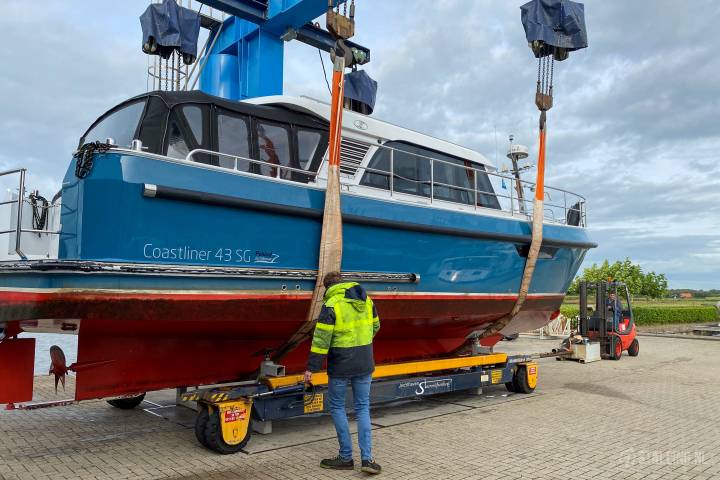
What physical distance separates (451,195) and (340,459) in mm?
3539

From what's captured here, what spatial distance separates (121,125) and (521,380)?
545cm

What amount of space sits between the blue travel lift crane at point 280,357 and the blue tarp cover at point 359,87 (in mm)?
1107

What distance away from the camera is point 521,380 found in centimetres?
703

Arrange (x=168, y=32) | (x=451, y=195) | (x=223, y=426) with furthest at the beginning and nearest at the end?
(x=168, y=32) → (x=451, y=195) → (x=223, y=426)

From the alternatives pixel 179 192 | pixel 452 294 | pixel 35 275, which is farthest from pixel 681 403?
pixel 35 275

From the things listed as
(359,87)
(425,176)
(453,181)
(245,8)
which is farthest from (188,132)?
(245,8)

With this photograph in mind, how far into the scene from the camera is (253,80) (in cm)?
927

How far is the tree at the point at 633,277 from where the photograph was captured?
36188mm

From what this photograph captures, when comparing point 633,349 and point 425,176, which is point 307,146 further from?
point 633,349

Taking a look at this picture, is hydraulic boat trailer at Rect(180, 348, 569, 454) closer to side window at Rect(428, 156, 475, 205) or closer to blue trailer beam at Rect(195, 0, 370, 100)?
side window at Rect(428, 156, 475, 205)

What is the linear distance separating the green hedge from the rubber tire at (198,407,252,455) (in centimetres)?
1441

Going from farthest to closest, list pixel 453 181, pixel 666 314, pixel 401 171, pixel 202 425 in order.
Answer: pixel 666 314, pixel 453 181, pixel 401 171, pixel 202 425

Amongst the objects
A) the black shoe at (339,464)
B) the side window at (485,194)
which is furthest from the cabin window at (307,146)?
the black shoe at (339,464)

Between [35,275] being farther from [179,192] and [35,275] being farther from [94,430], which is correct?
[94,430]
